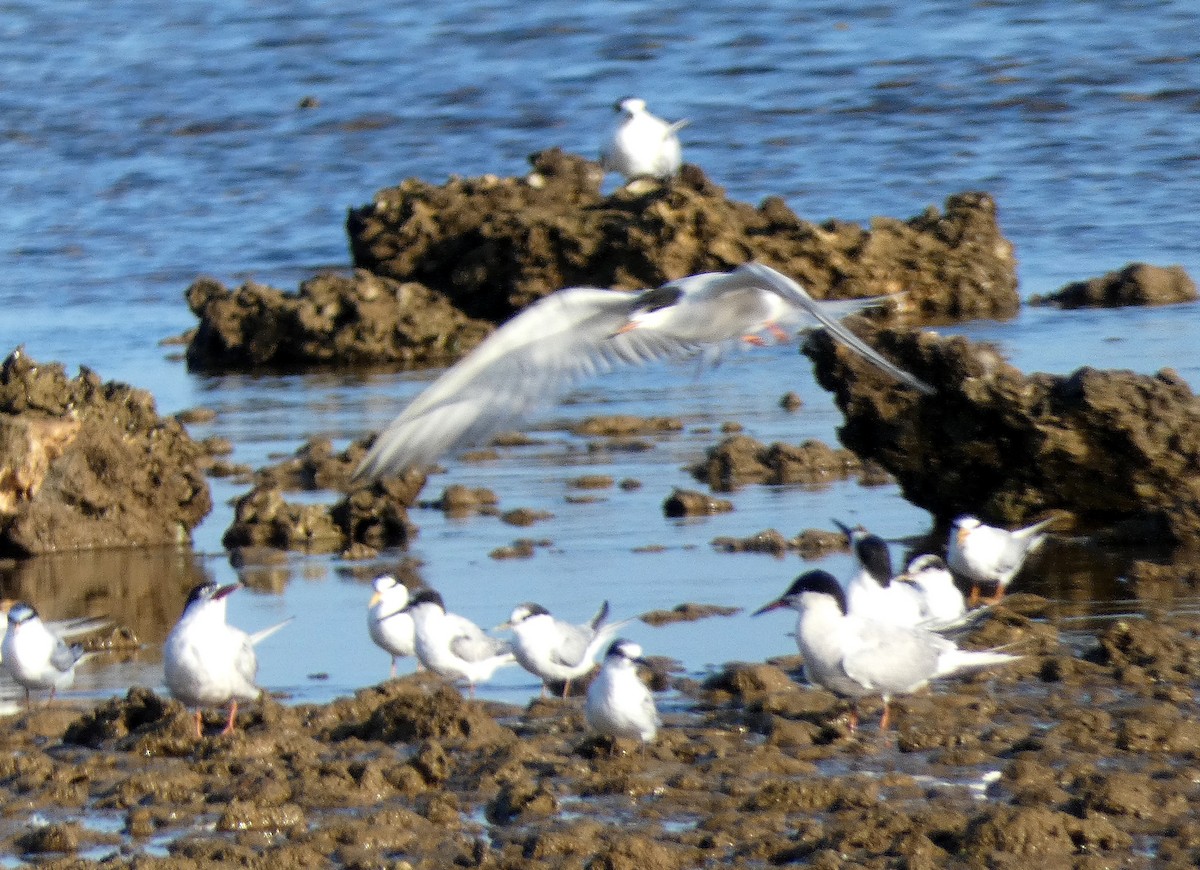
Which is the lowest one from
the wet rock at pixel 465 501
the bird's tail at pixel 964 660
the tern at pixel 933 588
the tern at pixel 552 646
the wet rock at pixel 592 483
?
the wet rock at pixel 592 483

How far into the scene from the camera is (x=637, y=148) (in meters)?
19.8

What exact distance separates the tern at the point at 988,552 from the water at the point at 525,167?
25cm

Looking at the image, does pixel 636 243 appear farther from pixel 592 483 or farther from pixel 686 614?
pixel 686 614

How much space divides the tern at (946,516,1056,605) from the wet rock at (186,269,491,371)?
302 inches

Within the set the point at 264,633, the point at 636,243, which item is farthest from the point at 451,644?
the point at 636,243

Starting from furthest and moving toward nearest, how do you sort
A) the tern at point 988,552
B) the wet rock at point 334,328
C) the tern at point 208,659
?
the wet rock at point 334,328 → the tern at point 988,552 → the tern at point 208,659

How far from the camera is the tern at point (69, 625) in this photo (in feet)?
29.4

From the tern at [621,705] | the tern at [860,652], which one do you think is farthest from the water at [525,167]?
the tern at [621,705]

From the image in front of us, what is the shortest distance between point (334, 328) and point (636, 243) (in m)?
2.42

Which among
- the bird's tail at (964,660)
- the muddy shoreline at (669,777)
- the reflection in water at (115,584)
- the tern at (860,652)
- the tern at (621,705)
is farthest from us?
the reflection in water at (115,584)

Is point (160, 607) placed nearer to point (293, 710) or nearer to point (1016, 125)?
point (293, 710)

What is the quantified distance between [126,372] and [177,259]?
20.7 ft

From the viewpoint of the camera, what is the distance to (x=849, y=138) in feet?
87.0

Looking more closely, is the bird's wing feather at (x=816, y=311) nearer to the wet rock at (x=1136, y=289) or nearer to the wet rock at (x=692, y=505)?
the wet rock at (x=692, y=505)
